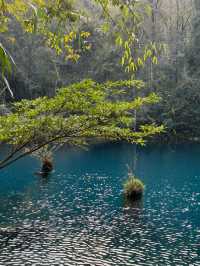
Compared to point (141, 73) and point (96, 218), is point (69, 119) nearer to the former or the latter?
point (96, 218)

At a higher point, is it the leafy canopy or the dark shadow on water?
the leafy canopy

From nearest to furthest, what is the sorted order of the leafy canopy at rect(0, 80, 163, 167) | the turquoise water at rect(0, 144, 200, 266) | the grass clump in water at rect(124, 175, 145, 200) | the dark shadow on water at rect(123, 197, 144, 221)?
the leafy canopy at rect(0, 80, 163, 167) < the turquoise water at rect(0, 144, 200, 266) < the dark shadow on water at rect(123, 197, 144, 221) < the grass clump in water at rect(124, 175, 145, 200)

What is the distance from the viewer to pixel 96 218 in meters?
20.1

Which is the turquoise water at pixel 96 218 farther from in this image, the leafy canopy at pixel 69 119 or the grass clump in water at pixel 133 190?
the leafy canopy at pixel 69 119

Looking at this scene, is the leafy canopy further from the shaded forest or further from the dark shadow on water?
the shaded forest

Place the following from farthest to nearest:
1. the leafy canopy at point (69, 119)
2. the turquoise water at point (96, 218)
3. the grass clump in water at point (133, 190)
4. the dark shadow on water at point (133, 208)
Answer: the grass clump in water at point (133, 190)
the dark shadow on water at point (133, 208)
the turquoise water at point (96, 218)
the leafy canopy at point (69, 119)

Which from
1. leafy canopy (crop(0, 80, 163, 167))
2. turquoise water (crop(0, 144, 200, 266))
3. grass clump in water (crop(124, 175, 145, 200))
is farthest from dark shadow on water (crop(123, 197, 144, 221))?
leafy canopy (crop(0, 80, 163, 167))

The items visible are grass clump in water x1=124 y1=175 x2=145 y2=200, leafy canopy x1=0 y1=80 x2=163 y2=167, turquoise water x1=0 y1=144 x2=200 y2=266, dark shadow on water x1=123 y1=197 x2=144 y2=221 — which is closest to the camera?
leafy canopy x1=0 y1=80 x2=163 y2=167

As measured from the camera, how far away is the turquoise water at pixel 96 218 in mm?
14969

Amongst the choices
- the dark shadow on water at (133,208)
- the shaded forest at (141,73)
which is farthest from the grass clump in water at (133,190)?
the shaded forest at (141,73)

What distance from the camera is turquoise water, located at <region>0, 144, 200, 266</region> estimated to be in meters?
15.0

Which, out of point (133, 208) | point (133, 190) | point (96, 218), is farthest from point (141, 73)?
point (96, 218)

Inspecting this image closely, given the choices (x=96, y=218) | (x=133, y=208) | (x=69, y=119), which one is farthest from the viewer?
(x=133, y=208)

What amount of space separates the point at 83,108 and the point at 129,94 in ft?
162
